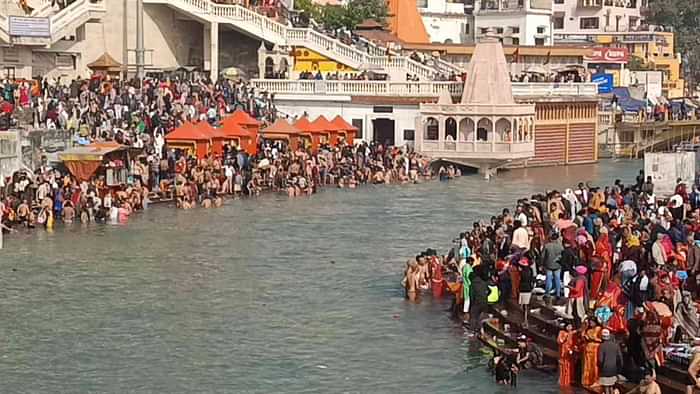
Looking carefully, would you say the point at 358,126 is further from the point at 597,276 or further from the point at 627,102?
the point at 597,276

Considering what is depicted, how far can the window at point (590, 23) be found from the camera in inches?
3580

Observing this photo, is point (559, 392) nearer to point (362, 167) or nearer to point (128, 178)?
point (128, 178)

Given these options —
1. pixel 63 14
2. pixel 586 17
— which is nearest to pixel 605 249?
pixel 63 14

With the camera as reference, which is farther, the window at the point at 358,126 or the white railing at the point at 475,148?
the window at the point at 358,126

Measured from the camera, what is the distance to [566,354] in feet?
54.8

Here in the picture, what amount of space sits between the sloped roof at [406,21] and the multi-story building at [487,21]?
15.5 ft

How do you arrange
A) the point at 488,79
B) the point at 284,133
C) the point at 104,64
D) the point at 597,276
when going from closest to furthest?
the point at 597,276
the point at 284,133
the point at 104,64
the point at 488,79

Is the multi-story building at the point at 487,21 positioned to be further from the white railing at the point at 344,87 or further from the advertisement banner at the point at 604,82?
the white railing at the point at 344,87

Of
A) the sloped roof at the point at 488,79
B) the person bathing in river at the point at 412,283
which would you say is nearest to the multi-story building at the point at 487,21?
the sloped roof at the point at 488,79

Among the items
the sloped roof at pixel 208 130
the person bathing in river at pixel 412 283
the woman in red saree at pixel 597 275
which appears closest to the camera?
the woman in red saree at pixel 597 275

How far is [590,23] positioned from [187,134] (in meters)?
57.7

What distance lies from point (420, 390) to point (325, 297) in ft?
19.4

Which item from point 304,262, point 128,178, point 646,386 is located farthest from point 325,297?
point 128,178

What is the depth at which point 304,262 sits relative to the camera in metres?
26.6
